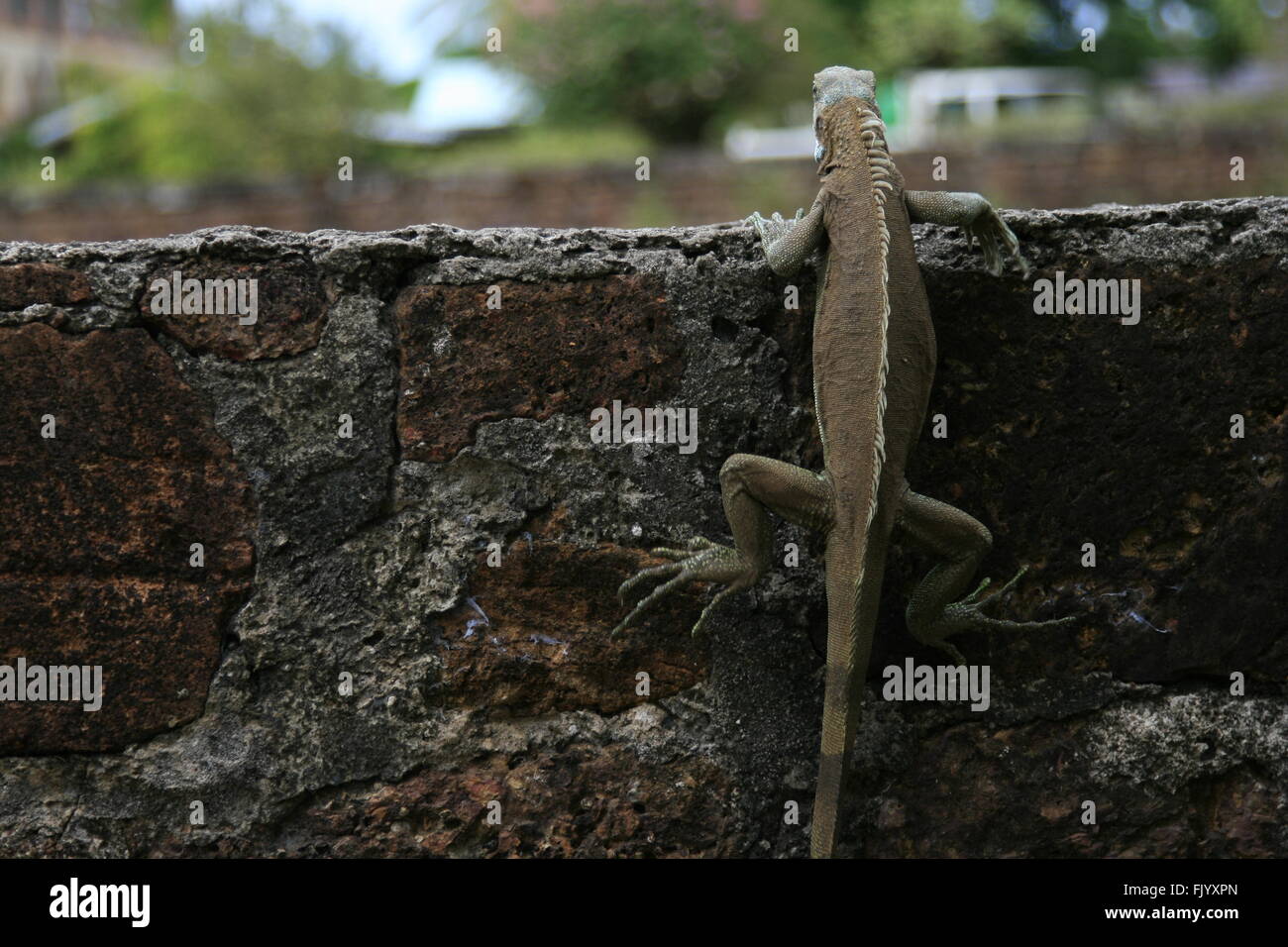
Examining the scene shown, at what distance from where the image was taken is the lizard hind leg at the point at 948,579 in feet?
8.07

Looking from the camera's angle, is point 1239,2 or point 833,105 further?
point 1239,2

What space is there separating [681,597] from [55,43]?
49.5 meters

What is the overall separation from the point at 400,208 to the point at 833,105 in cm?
1180

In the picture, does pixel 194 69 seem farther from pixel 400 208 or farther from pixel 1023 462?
pixel 1023 462

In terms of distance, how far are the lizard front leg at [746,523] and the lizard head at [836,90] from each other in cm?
77

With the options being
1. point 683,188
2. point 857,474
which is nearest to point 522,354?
point 857,474

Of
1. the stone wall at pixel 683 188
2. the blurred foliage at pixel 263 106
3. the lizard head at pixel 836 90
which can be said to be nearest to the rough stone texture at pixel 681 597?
the lizard head at pixel 836 90

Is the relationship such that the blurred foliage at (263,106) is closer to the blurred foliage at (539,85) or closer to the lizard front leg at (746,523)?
the blurred foliage at (539,85)

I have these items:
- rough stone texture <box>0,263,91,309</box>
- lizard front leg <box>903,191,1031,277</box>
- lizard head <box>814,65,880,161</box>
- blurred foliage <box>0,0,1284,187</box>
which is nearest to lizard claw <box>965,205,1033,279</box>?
lizard front leg <box>903,191,1031,277</box>

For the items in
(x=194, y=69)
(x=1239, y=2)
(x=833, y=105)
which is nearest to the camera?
(x=833, y=105)

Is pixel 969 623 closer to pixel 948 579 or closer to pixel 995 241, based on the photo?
pixel 948 579

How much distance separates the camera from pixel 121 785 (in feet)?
8.20

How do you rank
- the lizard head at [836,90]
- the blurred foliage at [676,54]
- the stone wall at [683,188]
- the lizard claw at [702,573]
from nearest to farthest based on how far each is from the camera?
the lizard claw at [702,573] → the lizard head at [836,90] → the stone wall at [683,188] → the blurred foliage at [676,54]

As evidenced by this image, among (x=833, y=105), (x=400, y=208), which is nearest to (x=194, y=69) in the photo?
(x=400, y=208)
